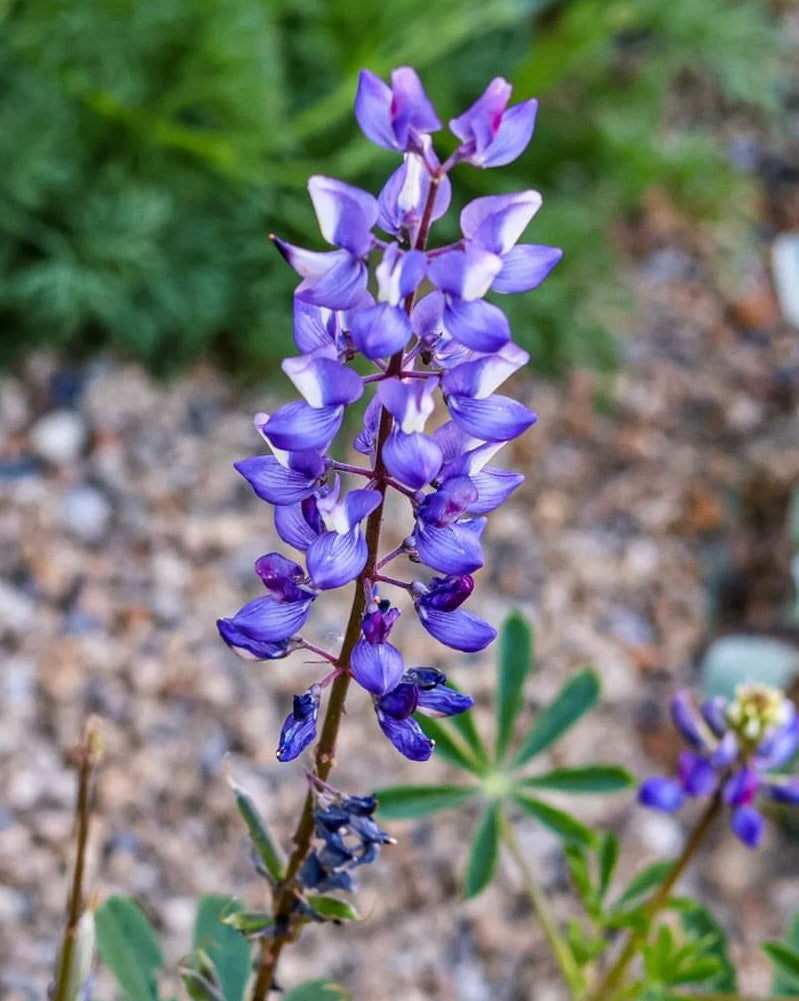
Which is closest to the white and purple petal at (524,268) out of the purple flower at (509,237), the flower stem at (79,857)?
the purple flower at (509,237)

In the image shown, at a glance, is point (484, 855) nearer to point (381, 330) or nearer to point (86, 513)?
point (381, 330)

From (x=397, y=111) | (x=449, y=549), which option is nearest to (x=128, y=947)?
(x=449, y=549)

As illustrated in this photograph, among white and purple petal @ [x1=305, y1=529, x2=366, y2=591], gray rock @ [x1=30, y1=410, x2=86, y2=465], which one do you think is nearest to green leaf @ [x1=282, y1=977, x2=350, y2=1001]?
white and purple petal @ [x1=305, y1=529, x2=366, y2=591]

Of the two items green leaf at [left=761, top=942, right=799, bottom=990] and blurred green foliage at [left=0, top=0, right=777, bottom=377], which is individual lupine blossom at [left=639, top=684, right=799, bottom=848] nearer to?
green leaf at [left=761, top=942, right=799, bottom=990]

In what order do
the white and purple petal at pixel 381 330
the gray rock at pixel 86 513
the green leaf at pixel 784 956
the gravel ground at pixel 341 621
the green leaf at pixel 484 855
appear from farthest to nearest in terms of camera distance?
the gray rock at pixel 86 513 < the gravel ground at pixel 341 621 < the green leaf at pixel 484 855 < the green leaf at pixel 784 956 < the white and purple petal at pixel 381 330

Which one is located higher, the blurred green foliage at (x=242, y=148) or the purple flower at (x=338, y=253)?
the blurred green foliage at (x=242, y=148)

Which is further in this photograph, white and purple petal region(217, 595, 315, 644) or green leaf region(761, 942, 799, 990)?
green leaf region(761, 942, 799, 990)

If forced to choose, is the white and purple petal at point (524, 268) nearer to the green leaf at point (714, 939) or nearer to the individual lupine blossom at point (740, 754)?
the individual lupine blossom at point (740, 754)
